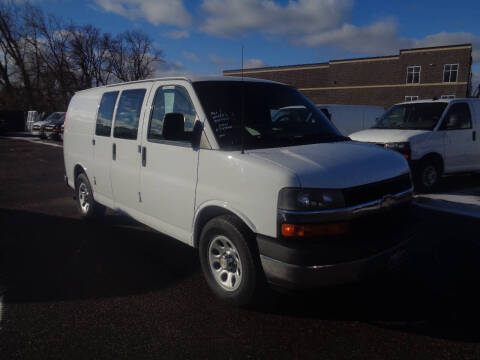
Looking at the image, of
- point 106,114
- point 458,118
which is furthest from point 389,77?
point 106,114

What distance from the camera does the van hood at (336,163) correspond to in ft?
9.12

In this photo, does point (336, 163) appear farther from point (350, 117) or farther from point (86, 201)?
point (350, 117)

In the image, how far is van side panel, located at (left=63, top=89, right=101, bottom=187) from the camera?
219 inches

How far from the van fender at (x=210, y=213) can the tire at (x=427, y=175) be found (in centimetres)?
563

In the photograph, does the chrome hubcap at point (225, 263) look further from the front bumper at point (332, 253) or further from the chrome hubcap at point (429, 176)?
the chrome hubcap at point (429, 176)

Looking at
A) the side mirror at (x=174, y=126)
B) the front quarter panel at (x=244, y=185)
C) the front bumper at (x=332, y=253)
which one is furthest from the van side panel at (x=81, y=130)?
the front bumper at (x=332, y=253)

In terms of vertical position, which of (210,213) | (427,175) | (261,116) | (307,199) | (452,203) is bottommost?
(452,203)

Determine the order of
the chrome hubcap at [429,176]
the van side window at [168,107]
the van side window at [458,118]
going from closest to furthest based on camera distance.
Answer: the van side window at [168,107]
the chrome hubcap at [429,176]
the van side window at [458,118]

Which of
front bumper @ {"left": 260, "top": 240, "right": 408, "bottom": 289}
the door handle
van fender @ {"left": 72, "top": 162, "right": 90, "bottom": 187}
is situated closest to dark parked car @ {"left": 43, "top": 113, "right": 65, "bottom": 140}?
van fender @ {"left": 72, "top": 162, "right": 90, "bottom": 187}

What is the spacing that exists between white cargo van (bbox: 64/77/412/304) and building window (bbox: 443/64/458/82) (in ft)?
169

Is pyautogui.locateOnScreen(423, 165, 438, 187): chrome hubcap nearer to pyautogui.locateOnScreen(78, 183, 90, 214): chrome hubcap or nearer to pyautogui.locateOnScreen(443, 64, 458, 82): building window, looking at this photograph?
pyautogui.locateOnScreen(78, 183, 90, 214): chrome hubcap

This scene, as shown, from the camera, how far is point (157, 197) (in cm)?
405

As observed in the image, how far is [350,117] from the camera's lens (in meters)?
14.6

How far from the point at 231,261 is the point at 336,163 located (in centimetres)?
124
